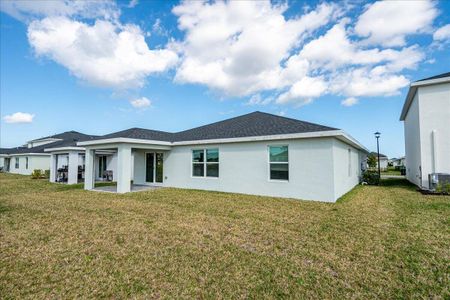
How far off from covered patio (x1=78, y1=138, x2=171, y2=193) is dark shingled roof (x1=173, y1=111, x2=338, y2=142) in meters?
1.89

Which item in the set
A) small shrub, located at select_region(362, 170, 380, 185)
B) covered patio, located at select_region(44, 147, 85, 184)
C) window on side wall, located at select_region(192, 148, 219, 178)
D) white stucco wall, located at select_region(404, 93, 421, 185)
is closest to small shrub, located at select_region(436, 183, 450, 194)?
white stucco wall, located at select_region(404, 93, 421, 185)

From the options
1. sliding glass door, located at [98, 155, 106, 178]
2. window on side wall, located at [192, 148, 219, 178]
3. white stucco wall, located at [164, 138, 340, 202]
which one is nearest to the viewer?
white stucco wall, located at [164, 138, 340, 202]

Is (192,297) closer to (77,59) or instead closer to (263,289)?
(263,289)

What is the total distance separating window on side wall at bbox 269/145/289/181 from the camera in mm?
9984

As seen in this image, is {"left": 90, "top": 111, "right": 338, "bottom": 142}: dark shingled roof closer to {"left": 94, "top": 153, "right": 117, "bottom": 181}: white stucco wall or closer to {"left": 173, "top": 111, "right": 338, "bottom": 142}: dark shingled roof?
{"left": 173, "top": 111, "right": 338, "bottom": 142}: dark shingled roof

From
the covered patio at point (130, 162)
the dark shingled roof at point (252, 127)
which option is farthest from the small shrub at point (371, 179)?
the covered patio at point (130, 162)

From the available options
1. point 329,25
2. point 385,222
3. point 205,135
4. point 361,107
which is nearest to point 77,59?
point 205,135

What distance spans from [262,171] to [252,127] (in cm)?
267

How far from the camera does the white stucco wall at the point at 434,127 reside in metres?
11.2

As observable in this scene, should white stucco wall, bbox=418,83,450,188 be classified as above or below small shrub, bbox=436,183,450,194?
above

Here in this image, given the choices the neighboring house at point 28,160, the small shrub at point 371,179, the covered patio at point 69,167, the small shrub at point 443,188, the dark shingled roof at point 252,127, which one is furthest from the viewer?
the neighboring house at point 28,160

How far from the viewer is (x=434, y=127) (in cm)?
1145

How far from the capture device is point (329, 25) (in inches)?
466

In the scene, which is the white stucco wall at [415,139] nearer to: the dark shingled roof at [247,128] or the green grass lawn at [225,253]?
the green grass lawn at [225,253]
